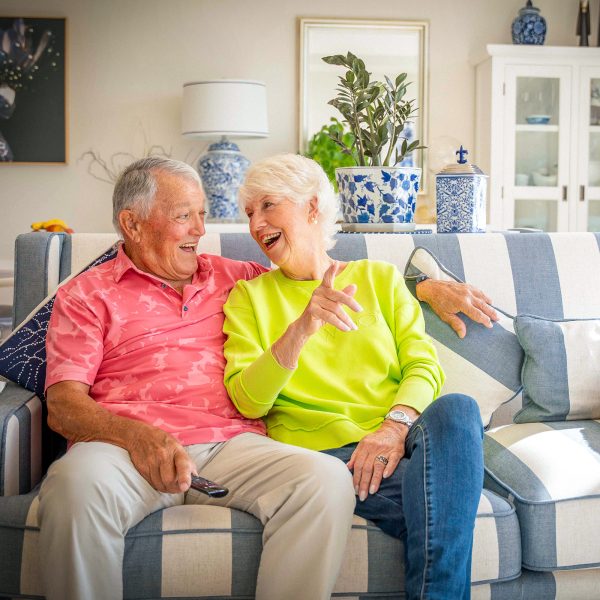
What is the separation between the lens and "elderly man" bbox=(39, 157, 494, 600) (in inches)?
57.4

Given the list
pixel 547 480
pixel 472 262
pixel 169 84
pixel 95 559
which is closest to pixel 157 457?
pixel 95 559

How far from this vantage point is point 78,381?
1.75 metres

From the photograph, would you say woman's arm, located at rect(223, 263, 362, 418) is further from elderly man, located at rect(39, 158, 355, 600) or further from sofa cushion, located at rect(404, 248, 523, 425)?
sofa cushion, located at rect(404, 248, 523, 425)

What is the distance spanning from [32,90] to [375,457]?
408cm

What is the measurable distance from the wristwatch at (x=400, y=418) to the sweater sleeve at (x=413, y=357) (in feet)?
0.08

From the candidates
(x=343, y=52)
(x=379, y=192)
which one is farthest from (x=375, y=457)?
(x=343, y=52)

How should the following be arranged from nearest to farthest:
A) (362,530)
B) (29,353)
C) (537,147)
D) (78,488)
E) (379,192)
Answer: (78,488)
(362,530)
(29,353)
(379,192)
(537,147)

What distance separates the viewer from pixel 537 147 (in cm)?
503

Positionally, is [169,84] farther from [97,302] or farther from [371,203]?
[97,302]

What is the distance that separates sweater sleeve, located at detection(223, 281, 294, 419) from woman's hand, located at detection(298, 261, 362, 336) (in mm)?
113

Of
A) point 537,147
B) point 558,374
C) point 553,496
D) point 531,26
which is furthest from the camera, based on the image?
point 537,147

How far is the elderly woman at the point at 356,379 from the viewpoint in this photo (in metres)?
1.49

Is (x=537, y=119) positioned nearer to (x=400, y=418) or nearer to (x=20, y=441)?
(x=400, y=418)

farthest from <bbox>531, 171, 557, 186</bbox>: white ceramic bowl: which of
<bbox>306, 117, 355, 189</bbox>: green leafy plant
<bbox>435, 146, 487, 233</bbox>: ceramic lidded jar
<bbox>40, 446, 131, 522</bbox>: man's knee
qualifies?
<bbox>40, 446, 131, 522</bbox>: man's knee
